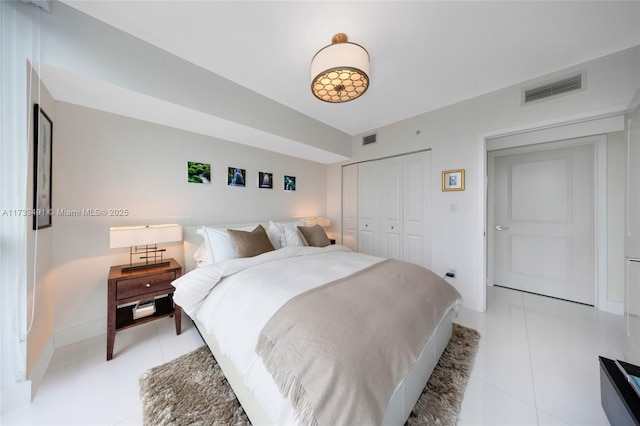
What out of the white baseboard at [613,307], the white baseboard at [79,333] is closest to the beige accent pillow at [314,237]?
the white baseboard at [79,333]

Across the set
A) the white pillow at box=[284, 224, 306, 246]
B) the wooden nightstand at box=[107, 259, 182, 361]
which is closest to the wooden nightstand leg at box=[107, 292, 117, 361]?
the wooden nightstand at box=[107, 259, 182, 361]

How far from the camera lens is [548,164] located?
9.71 ft

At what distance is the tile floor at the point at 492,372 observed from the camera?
1269 mm

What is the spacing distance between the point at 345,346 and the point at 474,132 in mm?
2833

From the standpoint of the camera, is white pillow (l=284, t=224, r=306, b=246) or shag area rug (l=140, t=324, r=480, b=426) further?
white pillow (l=284, t=224, r=306, b=246)

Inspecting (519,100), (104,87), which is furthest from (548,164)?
(104,87)

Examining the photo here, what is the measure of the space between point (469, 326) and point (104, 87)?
12.7ft

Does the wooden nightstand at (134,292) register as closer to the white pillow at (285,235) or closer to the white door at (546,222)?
the white pillow at (285,235)

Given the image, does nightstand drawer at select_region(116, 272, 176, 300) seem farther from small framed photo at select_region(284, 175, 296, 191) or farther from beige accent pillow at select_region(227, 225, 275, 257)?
small framed photo at select_region(284, 175, 296, 191)

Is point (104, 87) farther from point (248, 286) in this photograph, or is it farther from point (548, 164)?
point (548, 164)

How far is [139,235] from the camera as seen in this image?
6.14 feet

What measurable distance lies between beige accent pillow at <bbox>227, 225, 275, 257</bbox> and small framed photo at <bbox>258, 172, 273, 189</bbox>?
1.07 metres

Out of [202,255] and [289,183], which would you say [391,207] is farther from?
[202,255]

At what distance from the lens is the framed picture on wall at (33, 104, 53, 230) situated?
4.79 feet
